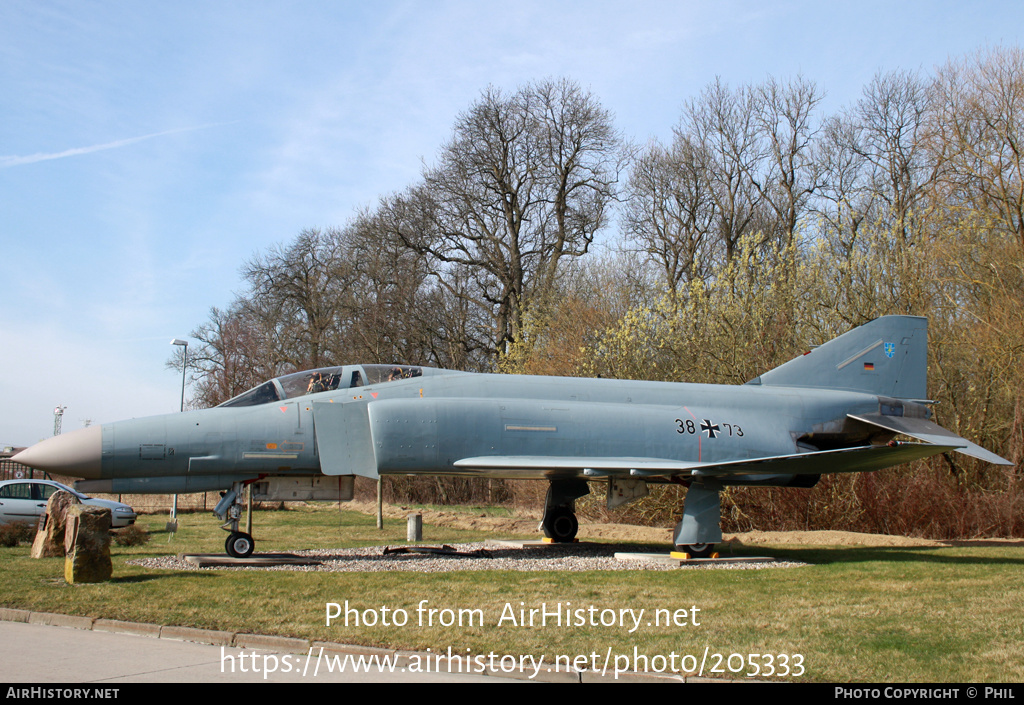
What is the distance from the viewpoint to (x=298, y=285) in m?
38.9

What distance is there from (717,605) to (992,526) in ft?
44.0

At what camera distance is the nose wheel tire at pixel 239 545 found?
11883 mm

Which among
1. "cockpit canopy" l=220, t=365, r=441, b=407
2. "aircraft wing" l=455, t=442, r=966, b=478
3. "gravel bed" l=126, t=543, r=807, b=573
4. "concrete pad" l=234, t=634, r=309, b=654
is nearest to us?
"concrete pad" l=234, t=634, r=309, b=654

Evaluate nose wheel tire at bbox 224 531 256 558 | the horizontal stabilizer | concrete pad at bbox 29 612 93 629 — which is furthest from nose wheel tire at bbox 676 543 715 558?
concrete pad at bbox 29 612 93 629

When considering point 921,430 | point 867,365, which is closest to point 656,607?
point 921,430

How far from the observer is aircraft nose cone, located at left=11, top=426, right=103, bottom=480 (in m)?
10.9

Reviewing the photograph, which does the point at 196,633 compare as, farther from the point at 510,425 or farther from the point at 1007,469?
the point at 1007,469

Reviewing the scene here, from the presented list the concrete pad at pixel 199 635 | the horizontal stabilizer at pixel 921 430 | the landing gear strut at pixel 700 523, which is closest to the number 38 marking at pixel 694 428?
the landing gear strut at pixel 700 523

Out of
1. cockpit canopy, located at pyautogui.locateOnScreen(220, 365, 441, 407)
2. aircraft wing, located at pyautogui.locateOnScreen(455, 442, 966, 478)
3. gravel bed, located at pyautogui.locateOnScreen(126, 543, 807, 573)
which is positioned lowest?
gravel bed, located at pyautogui.locateOnScreen(126, 543, 807, 573)

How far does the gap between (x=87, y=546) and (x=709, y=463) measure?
8749 mm

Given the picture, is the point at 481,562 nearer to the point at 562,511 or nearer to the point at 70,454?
the point at 562,511

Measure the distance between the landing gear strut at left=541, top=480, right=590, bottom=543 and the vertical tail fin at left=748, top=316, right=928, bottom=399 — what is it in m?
3.94

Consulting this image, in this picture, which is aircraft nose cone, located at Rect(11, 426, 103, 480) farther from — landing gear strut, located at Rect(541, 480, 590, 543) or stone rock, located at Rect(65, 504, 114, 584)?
landing gear strut, located at Rect(541, 480, 590, 543)

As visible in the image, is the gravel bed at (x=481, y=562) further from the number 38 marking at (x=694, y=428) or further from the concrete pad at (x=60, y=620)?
the concrete pad at (x=60, y=620)
